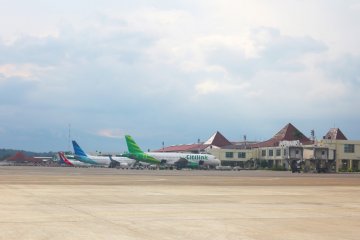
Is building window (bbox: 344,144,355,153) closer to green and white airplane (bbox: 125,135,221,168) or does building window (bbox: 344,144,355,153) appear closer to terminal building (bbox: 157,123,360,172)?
terminal building (bbox: 157,123,360,172)

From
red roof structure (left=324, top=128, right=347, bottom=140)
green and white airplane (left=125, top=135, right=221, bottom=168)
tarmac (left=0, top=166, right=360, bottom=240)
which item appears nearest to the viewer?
tarmac (left=0, top=166, right=360, bottom=240)

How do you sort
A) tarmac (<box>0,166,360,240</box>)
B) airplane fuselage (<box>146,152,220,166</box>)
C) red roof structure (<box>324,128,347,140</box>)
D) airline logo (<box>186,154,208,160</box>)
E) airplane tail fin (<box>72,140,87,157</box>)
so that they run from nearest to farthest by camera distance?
tarmac (<box>0,166,360,240</box>), airplane fuselage (<box>146,152,220,166</box>), airline logo (<box>186,154,208,160</box>), airplane tail fin (<box>72,140,87,157</box>), red roof structure (<box>324,128,347,140</box>)

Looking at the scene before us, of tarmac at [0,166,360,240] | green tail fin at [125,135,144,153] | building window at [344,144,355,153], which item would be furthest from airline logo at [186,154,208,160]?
tarmac at [0,166,360,240]

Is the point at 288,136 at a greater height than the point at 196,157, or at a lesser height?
greater

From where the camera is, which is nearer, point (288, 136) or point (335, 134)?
point (335, 134)

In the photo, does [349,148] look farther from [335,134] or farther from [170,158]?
[170,158]

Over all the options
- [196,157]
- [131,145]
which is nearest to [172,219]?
[196,157]

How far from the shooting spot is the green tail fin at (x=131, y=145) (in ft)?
423

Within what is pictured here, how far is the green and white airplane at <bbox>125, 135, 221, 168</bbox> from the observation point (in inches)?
4919

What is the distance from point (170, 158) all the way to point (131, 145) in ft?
34.4

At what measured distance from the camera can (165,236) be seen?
13438 millimetres

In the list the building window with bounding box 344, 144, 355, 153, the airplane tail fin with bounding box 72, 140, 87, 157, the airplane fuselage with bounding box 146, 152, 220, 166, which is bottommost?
the airplane fuselage with bounding box 146, 152, 220, 166

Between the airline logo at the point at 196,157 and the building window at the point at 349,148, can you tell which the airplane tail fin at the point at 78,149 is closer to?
the airline logo at the point at 196,157

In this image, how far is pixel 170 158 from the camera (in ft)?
413
